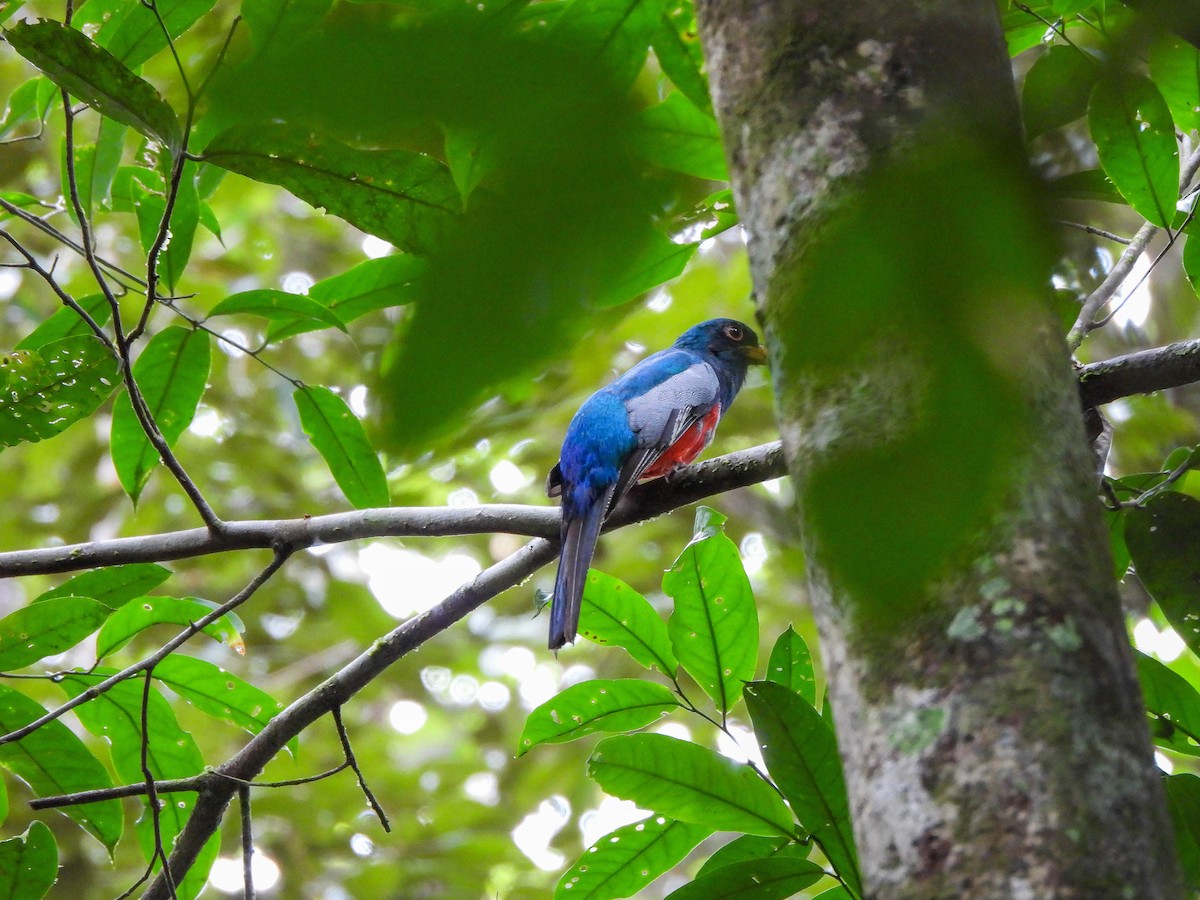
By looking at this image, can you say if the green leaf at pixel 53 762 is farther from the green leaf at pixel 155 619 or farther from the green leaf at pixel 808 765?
the green leaf at pixel 808 765

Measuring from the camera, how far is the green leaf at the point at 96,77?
1681mm

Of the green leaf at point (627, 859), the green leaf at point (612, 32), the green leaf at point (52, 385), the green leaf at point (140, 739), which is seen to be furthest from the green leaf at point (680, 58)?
the green leaf at point (140, 739)

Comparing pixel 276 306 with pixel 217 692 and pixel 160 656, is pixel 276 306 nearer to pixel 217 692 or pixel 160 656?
pixel 160 656

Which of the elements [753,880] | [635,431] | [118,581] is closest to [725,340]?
[635,431]

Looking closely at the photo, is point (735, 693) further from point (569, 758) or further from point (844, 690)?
point (569, 758)

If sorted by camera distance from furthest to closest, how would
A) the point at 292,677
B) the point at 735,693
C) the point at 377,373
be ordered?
the point at 292,677, the point at 735,693, the point at 377,373

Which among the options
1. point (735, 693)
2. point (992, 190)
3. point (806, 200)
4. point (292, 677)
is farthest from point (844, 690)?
point (292, 677)

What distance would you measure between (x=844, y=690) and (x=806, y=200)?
17.7 inches

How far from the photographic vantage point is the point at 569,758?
26.6 feet

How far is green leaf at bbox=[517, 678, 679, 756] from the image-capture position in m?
2.65

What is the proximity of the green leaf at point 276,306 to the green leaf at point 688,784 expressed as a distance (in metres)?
1.17

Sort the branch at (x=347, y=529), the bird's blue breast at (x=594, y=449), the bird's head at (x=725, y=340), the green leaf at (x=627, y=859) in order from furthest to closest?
1. the bird's head at (x=725, y=340)
2. the bird's blue breast at (x=594, y=449)
3. the branch at (x=347, y=529)
4. the green leaf at (x=627, y=859)

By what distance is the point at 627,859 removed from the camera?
259cm

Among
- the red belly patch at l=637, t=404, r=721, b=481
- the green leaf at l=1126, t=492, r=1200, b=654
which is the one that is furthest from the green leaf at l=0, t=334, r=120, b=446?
the red belly patch at l=637, t=404, r=721, b=481
